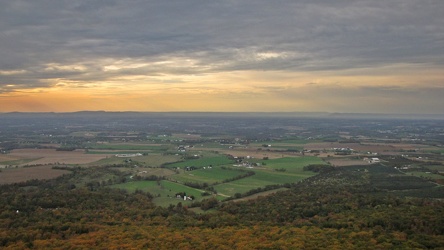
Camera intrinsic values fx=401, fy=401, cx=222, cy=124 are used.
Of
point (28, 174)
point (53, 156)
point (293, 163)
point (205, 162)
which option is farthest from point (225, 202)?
point (53, 156)

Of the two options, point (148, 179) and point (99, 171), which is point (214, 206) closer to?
point (148, 179)

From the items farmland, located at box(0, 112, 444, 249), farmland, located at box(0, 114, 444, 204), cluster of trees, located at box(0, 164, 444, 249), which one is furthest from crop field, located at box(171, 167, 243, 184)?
cluster of trees, located at box(0, 164, 444, 249)

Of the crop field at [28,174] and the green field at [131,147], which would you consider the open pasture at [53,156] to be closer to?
the green field at [131,147]

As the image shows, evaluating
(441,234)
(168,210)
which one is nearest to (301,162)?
(168,210)

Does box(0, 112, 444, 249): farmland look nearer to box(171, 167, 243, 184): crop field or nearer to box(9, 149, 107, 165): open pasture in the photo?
box(171, 167, 243, 184): crop field

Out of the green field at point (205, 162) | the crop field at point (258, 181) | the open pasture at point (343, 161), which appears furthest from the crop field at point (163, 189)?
the open pasture at point (343, 161)

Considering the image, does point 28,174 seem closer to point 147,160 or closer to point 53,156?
point 147,160
